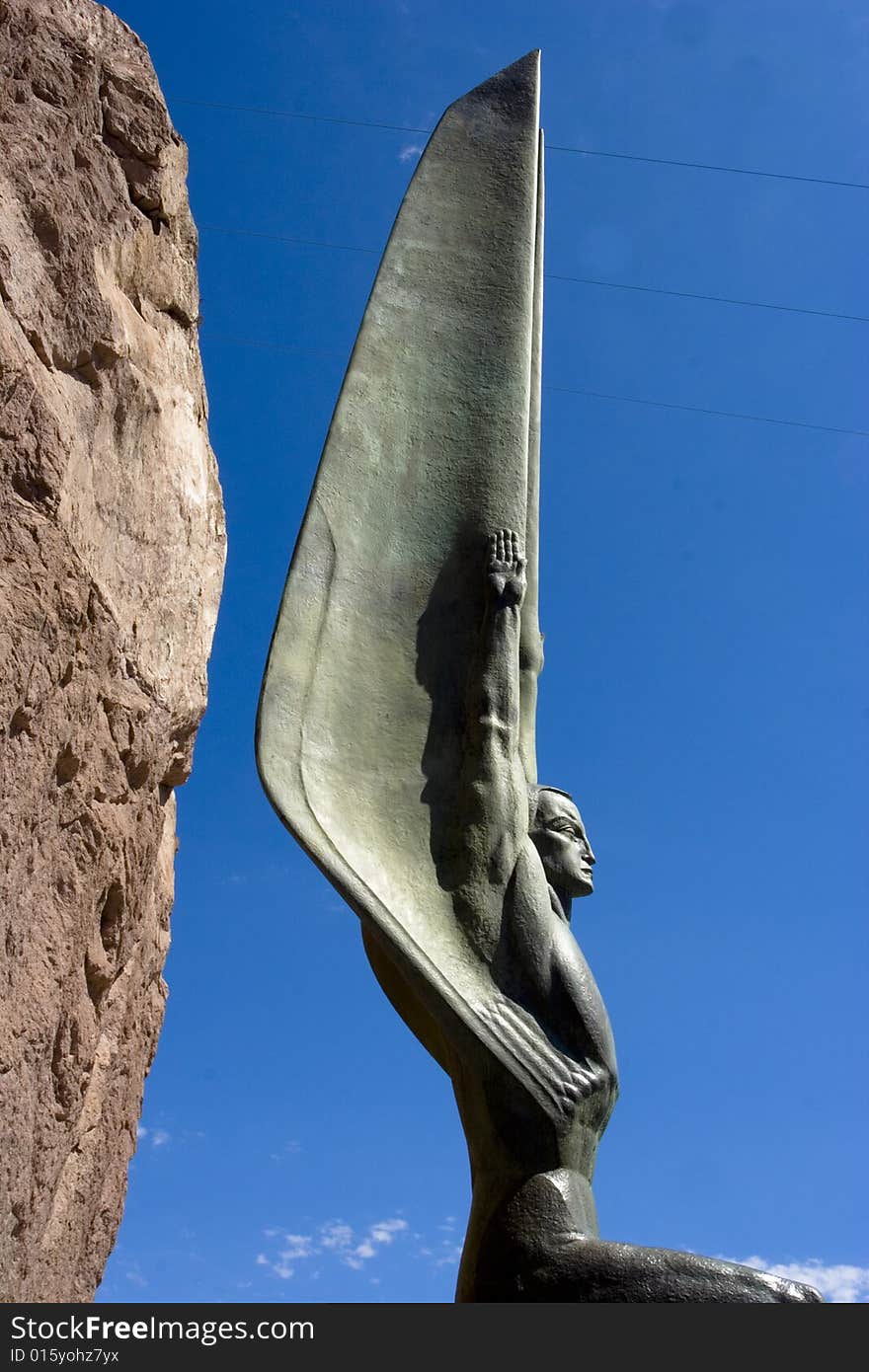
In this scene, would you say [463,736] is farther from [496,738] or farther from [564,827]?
[564,827]

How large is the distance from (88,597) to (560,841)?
1.86m

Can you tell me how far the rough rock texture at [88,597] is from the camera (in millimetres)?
3814

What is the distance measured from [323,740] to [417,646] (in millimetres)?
545

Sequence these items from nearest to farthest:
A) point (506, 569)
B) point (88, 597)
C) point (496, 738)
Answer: point (88, 597)
point (496, 738)
point (506, 569)

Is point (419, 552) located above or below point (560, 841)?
above

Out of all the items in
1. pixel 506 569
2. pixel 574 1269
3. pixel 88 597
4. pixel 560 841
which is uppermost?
pixel 506 569

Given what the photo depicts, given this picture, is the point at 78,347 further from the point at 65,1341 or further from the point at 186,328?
the point at 65,1341

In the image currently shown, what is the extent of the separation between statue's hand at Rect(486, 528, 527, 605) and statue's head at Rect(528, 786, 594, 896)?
2.35ft

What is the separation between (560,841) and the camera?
16.0ft

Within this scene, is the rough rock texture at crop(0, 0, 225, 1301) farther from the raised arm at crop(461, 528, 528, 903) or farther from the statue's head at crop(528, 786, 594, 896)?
the statue's head at crop(528, 786, 594, 896)

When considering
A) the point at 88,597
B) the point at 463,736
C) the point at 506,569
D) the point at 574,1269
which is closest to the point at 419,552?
the point at 506,569

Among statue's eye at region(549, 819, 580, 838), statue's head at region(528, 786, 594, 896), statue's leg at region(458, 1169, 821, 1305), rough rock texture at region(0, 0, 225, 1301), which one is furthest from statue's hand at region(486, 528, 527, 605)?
statue's leg at region(458, 1169, 821, 1305)

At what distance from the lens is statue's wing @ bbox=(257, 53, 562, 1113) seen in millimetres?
4516

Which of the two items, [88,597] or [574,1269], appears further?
[88,597]
